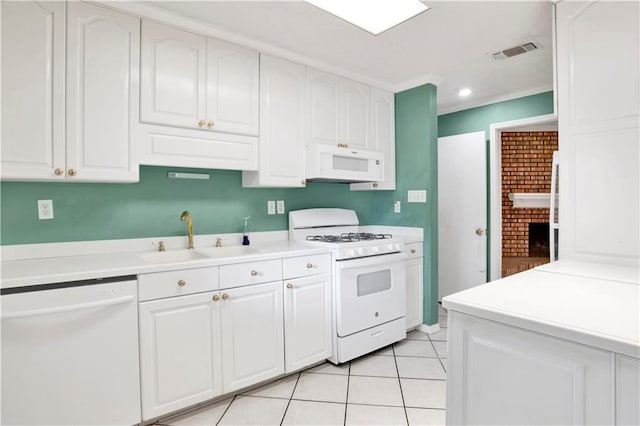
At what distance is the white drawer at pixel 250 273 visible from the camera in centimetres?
193

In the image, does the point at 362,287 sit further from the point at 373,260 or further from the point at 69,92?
the point at 69,92

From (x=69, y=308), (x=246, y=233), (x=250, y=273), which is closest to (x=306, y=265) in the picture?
(x=250, y=273)

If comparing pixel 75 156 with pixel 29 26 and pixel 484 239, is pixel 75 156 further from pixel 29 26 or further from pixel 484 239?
pixel 484 239

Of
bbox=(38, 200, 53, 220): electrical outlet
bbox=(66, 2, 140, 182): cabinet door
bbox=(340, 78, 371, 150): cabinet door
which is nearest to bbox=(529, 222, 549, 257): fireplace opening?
bbox=(340, 78, 371, 150): cabinet door

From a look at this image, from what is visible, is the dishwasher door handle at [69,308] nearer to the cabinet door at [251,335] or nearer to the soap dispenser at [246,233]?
the cabinet door at [251,335]

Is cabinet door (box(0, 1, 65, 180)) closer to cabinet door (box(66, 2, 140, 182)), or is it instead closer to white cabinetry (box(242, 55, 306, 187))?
cabinet door (box(66, 2, 140, 182))

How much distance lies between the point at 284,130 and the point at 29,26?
1504 millimetres

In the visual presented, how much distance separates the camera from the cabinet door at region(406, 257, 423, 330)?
2.99 meters

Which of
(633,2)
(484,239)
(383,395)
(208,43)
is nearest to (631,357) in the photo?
(383,395)

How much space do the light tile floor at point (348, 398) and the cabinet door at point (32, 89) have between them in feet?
5.08

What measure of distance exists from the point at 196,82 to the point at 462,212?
3058mm

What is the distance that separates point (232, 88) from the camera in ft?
7.44

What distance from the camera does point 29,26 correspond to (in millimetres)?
1641

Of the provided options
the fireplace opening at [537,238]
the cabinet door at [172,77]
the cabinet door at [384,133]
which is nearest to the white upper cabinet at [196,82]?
the cabinet door at [172,77]
